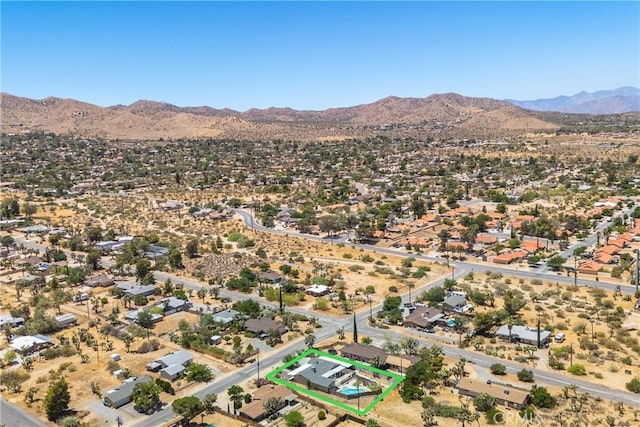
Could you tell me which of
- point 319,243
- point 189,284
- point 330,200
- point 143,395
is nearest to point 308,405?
point 143,395

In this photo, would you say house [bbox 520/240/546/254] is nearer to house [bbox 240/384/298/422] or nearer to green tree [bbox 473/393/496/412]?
green tree [bbox 473/393/496/412]

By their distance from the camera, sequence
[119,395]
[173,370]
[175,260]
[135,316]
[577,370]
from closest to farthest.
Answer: [119,395], [577,370], [173,370], [135,316], [175,260]

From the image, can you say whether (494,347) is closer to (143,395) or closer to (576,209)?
(143,395)

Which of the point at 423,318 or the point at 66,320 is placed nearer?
the point at 423,318

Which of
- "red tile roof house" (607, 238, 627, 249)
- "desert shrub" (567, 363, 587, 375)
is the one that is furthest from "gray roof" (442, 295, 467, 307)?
"red tile roof house" (607, 238, 627, 249)

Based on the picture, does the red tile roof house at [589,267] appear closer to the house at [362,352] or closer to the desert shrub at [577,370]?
the desert shrub at [577,370]

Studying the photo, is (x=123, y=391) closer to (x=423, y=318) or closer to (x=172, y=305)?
(x=172, y=305)

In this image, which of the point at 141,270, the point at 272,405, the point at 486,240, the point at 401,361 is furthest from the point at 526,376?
the point at 141,270
